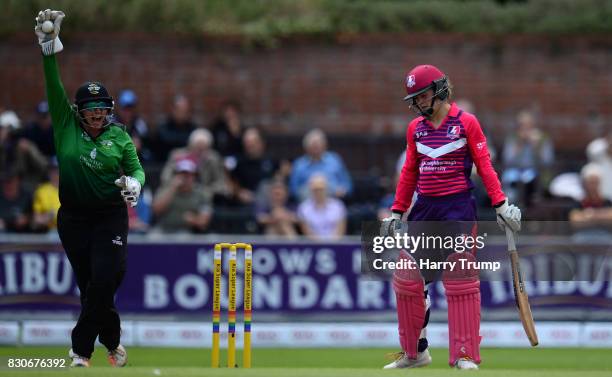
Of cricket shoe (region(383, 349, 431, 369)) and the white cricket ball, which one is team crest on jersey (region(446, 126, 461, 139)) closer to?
cricket shoe (region(383, 349, 431, 369))

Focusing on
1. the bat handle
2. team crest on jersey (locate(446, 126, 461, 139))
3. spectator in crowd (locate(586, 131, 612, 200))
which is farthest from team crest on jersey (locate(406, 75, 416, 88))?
spectator in crowd (locate(586, 131, 612, 200))

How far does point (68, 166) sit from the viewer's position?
9.03 metres

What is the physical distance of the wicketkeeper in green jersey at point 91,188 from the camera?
901 cm

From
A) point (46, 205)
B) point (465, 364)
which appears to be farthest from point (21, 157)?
point (465, 364)

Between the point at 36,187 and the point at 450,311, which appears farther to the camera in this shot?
the point at 36,187

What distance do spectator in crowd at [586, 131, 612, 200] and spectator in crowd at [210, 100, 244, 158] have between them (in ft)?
15.1

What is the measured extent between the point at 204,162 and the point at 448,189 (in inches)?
249

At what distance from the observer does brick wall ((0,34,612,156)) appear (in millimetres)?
17625

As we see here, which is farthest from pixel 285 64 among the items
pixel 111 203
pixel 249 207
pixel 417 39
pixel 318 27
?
pixel 111 203

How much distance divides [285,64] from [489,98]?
3.05 meters

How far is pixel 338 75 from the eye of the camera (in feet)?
58.3

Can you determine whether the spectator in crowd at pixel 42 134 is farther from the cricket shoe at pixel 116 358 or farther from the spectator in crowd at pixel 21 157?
the cricket shoe at pixel 116 358

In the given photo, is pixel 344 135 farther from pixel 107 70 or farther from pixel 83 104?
pixel 83 104

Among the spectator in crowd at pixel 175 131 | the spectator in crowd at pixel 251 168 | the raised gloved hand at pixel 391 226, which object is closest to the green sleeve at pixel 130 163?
the raised gloved hand at pixel 391 226
